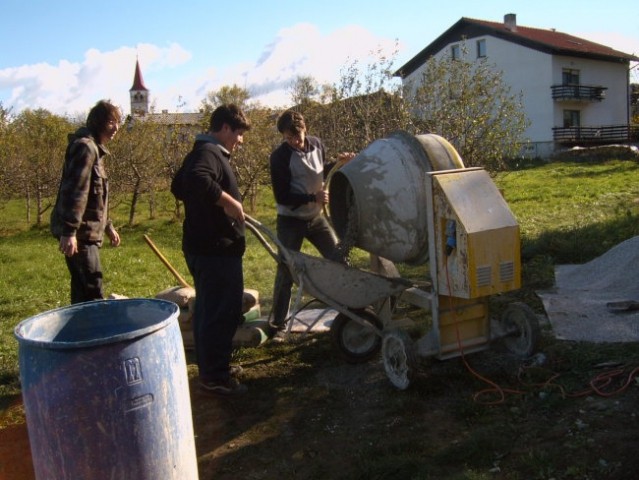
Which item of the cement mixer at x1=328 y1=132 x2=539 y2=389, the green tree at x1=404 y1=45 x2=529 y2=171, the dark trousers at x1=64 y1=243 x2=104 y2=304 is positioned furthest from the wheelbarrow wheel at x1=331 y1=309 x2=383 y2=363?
the green tree at x1=404 y1=45 x2=529 y2=171

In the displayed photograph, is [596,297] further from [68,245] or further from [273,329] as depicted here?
[68,245]

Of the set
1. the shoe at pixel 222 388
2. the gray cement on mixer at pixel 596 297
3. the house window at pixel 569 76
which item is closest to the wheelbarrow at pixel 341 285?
the shoe at pixel 222 388

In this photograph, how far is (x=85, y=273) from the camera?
459cm

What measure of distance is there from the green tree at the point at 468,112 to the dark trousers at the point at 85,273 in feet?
18.6

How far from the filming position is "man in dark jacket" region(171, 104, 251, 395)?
4.23 m

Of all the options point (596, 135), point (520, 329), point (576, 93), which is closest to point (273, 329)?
point (520, 329)

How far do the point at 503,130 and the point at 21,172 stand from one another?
40.4 feet

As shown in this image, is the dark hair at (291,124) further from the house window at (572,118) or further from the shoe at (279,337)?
the house window at (572,118)

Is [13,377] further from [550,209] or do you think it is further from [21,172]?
[21,172]

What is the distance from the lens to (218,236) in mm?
4254

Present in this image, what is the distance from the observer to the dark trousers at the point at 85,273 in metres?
4.57

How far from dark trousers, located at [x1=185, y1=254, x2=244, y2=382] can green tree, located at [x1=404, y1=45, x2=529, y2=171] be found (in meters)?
5.43

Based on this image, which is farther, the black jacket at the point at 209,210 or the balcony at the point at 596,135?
the balcony at the point at 596,135

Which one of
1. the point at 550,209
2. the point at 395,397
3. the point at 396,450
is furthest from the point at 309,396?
the point at 550,209
